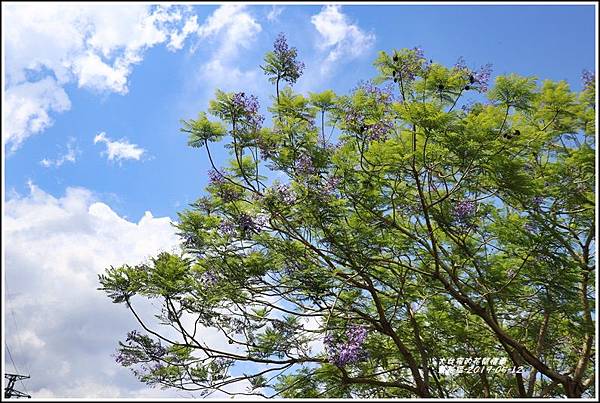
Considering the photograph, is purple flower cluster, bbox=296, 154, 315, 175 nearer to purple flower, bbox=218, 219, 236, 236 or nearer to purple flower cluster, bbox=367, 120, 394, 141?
purple flower cluster, bbox=367, 120, 394, 141

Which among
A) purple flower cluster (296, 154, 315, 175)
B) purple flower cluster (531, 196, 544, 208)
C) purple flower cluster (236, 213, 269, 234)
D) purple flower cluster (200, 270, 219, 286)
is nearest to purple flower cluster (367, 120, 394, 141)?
purple flower cluster (296, 154, 315, 175)

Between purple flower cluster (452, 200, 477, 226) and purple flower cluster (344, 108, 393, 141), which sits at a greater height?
purple flower cluster (344, 108, 393, 141)

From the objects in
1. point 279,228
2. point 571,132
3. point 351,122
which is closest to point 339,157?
point 351,122

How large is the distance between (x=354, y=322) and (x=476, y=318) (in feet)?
7.04

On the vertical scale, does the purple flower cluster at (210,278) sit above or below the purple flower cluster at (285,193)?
below

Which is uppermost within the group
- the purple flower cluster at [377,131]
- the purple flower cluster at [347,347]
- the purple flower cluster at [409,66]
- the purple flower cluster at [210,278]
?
the purple flower cluster at [409,66]

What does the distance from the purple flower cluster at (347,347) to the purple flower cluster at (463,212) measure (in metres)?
1.76

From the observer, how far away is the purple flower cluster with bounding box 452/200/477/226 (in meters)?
7.09

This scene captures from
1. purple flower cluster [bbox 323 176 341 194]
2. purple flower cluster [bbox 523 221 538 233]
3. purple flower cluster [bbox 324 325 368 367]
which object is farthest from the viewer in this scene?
purple flower cluster [bbox 523 221 538 233]

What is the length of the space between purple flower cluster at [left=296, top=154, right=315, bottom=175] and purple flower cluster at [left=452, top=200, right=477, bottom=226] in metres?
1.79

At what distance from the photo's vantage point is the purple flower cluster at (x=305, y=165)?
23.2 ft

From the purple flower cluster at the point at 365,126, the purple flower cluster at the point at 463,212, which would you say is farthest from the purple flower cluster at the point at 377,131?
the purple flower cluster at the point at 463,212

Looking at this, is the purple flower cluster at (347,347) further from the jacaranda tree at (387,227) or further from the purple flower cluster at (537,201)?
the purple flower cluster at (537,201)

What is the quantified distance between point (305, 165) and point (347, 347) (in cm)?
216
